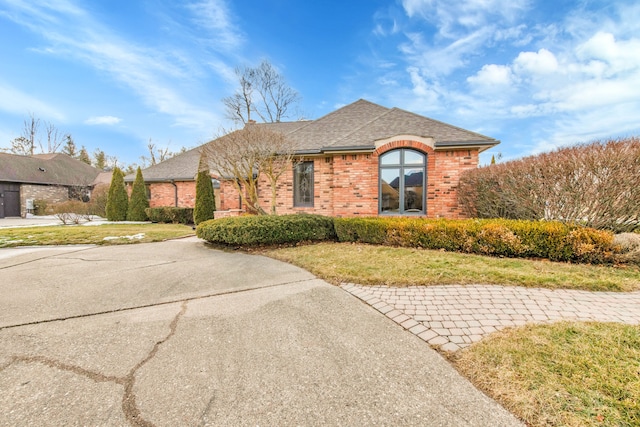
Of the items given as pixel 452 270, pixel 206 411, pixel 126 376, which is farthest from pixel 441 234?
pixel 126 376

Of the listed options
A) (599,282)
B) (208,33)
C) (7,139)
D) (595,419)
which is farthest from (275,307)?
(7,139)

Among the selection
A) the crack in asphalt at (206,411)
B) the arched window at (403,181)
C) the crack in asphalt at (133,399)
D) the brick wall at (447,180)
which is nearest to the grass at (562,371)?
the crack in asphalt at (206,411)

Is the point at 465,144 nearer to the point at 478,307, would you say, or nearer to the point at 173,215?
the point at 478,307

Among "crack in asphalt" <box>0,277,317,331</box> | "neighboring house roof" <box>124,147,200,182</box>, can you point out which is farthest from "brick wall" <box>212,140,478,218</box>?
"neighboring house roof" <box>124,147,200,182</box>

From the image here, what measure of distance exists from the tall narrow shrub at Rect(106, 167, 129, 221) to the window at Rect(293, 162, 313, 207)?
40.3 ft

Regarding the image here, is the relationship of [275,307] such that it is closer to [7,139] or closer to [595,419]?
[595,419]

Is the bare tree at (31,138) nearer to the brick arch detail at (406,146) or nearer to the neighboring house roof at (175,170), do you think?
the neighboring house roof at (175,170)

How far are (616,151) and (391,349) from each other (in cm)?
621

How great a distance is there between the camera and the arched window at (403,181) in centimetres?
975

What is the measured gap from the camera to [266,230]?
23.1 feet

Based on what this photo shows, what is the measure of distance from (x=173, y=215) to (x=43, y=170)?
64.6ft

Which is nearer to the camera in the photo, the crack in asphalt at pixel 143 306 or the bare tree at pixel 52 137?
the crack in asphalt at pixel 143 306

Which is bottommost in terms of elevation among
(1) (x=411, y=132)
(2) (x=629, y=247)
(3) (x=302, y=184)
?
(2) (x=629, y=247)

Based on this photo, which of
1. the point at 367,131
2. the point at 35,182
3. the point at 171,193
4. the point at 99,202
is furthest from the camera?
the point at 35,182
